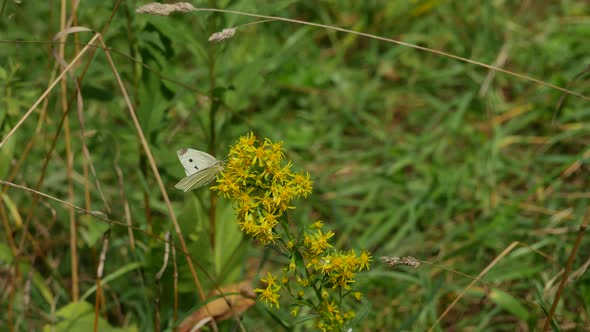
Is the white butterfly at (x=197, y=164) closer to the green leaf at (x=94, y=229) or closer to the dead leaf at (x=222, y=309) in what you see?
the dead leaf at (x=222, y=309)

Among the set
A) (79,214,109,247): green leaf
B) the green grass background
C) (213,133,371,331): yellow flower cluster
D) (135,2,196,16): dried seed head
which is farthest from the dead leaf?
(135,2,196,16): dried seed head

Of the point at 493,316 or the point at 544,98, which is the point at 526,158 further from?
the point at 493,316

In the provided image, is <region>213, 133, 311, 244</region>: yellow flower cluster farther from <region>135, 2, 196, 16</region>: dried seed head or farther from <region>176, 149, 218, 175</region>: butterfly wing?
<region>135, 2, 196, 16</region>: dried seed head

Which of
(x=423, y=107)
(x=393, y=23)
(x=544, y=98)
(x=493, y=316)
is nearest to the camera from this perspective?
(x=493, y=316)

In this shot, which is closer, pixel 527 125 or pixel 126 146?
pixel 126 146

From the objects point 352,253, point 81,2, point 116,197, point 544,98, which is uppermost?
point 81,2

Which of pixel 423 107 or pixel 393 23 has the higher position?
pixel 393 23

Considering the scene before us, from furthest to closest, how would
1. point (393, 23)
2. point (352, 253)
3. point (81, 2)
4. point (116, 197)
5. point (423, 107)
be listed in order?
point (393, 23) → point (423, 107) → point (116, 197) → point (81, 2) → point (352, 253)

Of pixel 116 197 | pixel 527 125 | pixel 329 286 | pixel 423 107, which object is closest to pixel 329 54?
pixel 423 107
